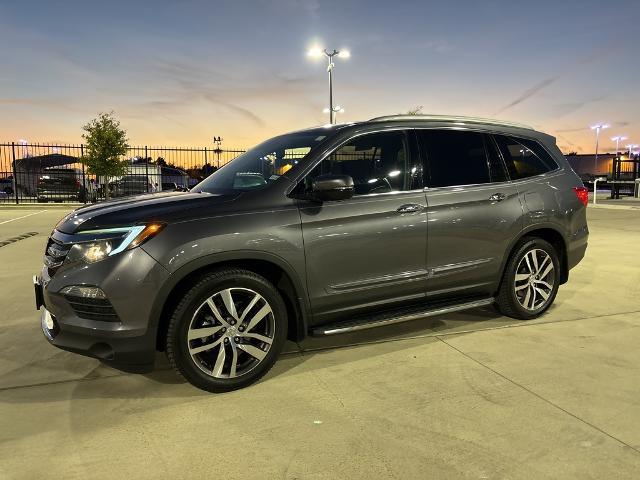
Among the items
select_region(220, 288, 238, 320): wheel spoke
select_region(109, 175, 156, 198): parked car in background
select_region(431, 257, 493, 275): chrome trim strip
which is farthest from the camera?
select_region(109, 175, 156, 198): parked car in background

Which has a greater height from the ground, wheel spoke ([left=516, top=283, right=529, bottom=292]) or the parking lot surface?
wheel spoke ([left=516, top=283, right=529, bottom=292])

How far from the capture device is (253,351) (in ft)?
11.2

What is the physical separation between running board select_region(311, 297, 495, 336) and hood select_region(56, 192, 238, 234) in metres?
1.13

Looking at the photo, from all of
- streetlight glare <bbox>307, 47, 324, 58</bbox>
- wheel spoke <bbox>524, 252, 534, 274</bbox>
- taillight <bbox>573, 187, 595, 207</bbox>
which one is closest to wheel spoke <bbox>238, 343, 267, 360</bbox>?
wheel spoke <bbox>524, 252, 534, 274</bbox>

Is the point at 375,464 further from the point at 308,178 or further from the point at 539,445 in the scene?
the point at 308,178

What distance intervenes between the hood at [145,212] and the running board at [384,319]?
3.69ft

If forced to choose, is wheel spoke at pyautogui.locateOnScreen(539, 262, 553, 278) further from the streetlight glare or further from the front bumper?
the streetlight glare

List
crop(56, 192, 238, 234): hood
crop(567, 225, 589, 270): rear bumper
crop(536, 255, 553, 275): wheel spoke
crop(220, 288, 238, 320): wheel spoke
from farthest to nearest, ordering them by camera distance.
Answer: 1. crop(567, 225, 589, 270): rear bumper
2. crop(536, 255, 553, 275): wheel spoke
3. crop(220, 288, 238, 320): wheel spoke
4. crop(56, 192, 238, 234): hood

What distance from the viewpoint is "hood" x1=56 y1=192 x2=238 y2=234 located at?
3.17 m

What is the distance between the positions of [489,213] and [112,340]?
10.1 feet

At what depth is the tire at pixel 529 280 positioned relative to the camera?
4.61 m

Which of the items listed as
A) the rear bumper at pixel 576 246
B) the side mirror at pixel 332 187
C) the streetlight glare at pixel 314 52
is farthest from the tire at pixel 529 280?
the streetlight glare at pixel 314 52

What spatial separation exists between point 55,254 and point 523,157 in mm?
3972

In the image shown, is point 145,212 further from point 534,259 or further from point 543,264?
point 543,264
